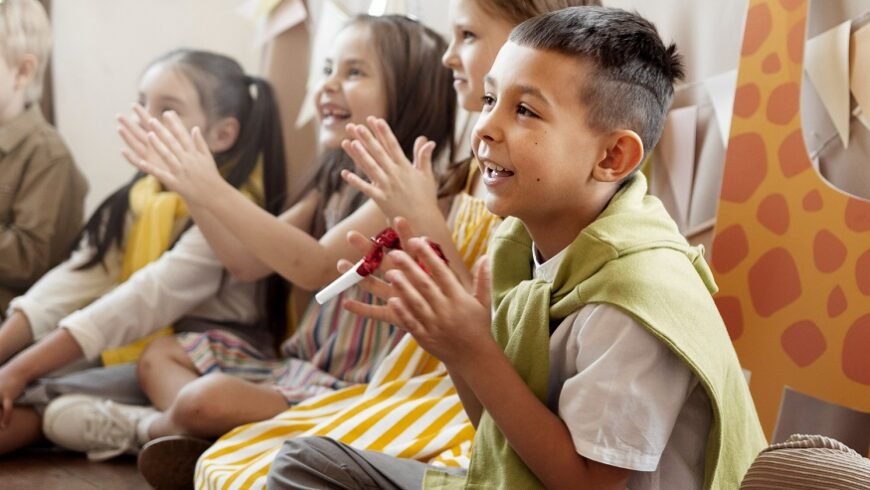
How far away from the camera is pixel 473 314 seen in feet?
3.02

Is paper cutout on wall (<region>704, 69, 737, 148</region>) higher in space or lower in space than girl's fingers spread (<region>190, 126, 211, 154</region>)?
higher

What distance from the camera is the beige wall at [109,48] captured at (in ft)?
7.04

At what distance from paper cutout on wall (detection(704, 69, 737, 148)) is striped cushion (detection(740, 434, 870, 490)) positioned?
0.55m

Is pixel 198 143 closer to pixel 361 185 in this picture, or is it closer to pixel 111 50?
pixel 361 185

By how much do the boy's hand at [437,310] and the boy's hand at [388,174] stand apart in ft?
1.25

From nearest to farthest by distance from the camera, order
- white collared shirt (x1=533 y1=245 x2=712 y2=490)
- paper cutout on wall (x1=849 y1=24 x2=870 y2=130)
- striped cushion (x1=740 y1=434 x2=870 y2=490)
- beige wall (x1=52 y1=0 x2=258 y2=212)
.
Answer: striped cushion (x1=740 y1=434 x2=870 y2=490) → white collared shirt (x1=533 y1=245 x2=712 y2=490) → paper cutout on wall (x1=849 y1=24 x2=870 y2=130) → beige wall (x1=52 y1=0 x2=258 y2=212)

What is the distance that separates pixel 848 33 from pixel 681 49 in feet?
0.86

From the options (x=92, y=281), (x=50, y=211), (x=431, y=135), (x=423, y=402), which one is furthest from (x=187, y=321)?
(x=423, y=402)

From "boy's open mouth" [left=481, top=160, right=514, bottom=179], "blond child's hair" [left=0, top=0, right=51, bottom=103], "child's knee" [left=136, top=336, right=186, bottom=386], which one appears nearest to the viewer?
"boy's open mouth" [left=481, top=160, right=514, bottom=179]

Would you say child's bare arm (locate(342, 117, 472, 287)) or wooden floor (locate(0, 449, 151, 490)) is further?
wooden floor (locate(0, 449, 151, 490))

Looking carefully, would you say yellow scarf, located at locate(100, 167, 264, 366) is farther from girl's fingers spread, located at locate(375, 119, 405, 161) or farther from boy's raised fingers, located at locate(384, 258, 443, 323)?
boy's raised fingers, located at locate(384, 258, 443, 323)

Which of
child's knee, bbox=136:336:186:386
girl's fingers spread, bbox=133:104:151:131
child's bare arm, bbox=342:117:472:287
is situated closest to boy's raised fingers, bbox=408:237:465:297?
child's bare arm, bbox=342:117:472:287

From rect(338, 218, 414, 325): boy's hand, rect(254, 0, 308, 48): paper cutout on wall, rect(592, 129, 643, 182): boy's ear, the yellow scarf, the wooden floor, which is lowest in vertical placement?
the wooden floor

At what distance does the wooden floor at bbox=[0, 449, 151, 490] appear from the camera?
1555 millimetres
